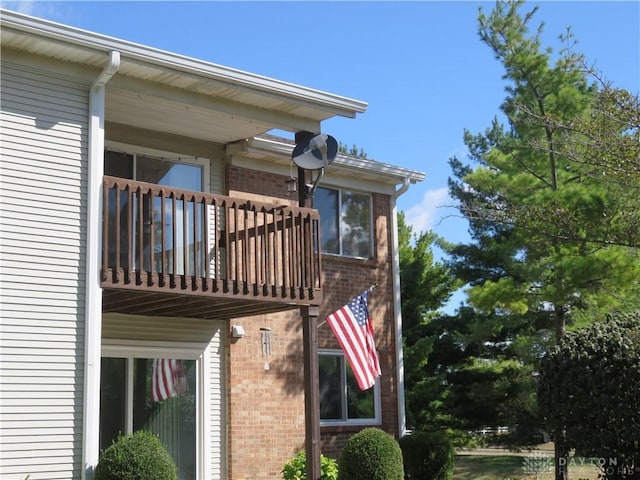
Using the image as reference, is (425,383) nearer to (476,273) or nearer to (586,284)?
(476,273)

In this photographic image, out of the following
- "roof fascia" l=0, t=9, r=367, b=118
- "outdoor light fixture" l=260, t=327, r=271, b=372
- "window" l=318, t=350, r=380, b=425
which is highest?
"roof fascia" l=0, t=9, r=367, b=118

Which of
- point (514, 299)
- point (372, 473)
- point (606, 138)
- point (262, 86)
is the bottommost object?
point (372, 473)

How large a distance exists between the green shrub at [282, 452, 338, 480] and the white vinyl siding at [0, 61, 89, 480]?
3862mm

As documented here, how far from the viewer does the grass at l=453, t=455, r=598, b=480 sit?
18.6 meters

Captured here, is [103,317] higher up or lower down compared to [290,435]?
higher up

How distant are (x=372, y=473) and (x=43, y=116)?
6.52 metres

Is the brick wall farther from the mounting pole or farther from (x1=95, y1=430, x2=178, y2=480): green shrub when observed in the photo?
(x1=95, y1=430, x2=178, y2=480): green shrub

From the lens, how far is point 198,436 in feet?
43.1

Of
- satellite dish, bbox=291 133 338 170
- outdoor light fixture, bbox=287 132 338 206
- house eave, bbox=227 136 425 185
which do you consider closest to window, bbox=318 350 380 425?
house eave, bbox=227 136 425 185

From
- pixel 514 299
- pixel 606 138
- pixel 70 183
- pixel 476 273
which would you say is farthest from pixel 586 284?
pixel 70 183

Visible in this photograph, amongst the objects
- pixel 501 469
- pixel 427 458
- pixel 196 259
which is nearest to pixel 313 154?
pixel 196 259

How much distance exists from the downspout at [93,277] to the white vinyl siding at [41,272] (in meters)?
0.09

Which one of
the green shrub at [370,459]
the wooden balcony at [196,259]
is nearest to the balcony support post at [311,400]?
the wooden balcony at [196,259]

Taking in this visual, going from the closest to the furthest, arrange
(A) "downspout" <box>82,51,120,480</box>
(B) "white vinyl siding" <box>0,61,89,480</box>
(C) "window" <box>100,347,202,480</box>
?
(B) "white vinyl siding" <box>0,61,89,480</box>
(A) "downspout" <box>82,51,120,480</box>
(C) "window" <box>100,347,202,480</box>
